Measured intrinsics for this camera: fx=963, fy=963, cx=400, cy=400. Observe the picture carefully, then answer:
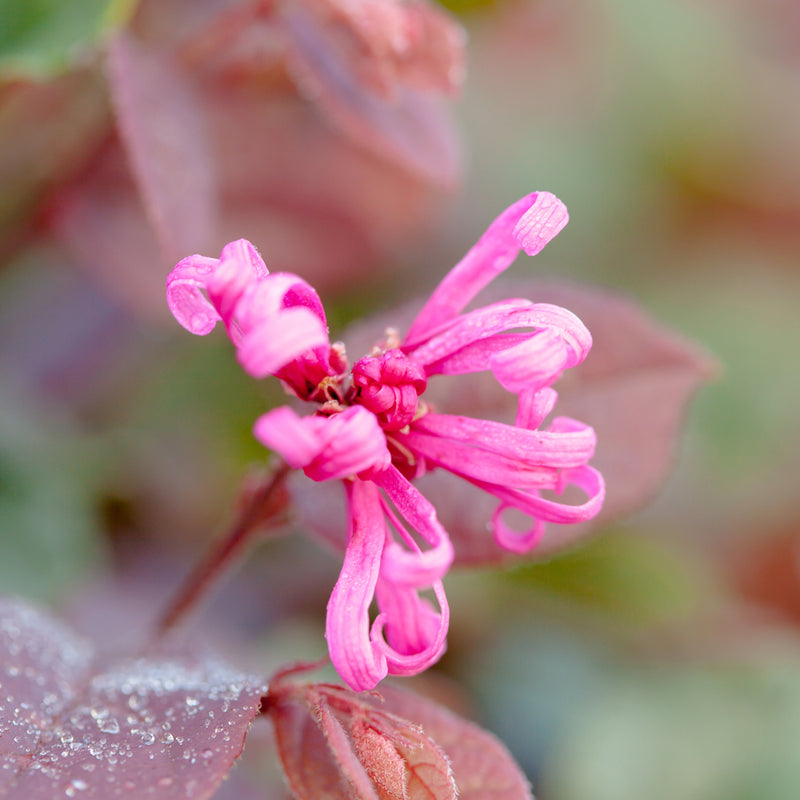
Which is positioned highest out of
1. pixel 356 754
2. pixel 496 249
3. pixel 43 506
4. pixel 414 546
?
pixel 496 249

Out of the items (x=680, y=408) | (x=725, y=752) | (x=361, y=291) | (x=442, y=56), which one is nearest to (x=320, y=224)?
(x=361, y=291)

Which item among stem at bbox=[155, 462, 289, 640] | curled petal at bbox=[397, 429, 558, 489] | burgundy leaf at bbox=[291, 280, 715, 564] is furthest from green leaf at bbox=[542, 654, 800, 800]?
curled petal at bbox=[397, 429, 558, 489]

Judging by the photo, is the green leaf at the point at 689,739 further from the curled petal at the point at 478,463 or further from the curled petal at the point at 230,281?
the curled petal at the point at 230,281

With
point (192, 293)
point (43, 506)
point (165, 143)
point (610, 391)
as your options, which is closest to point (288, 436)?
point (192, 293)

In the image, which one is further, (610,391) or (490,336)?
(610,391)

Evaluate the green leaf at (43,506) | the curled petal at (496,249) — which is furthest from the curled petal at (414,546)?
the green leaf at (43,506)

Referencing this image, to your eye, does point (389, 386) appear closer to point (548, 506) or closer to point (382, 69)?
point (548, 506)
